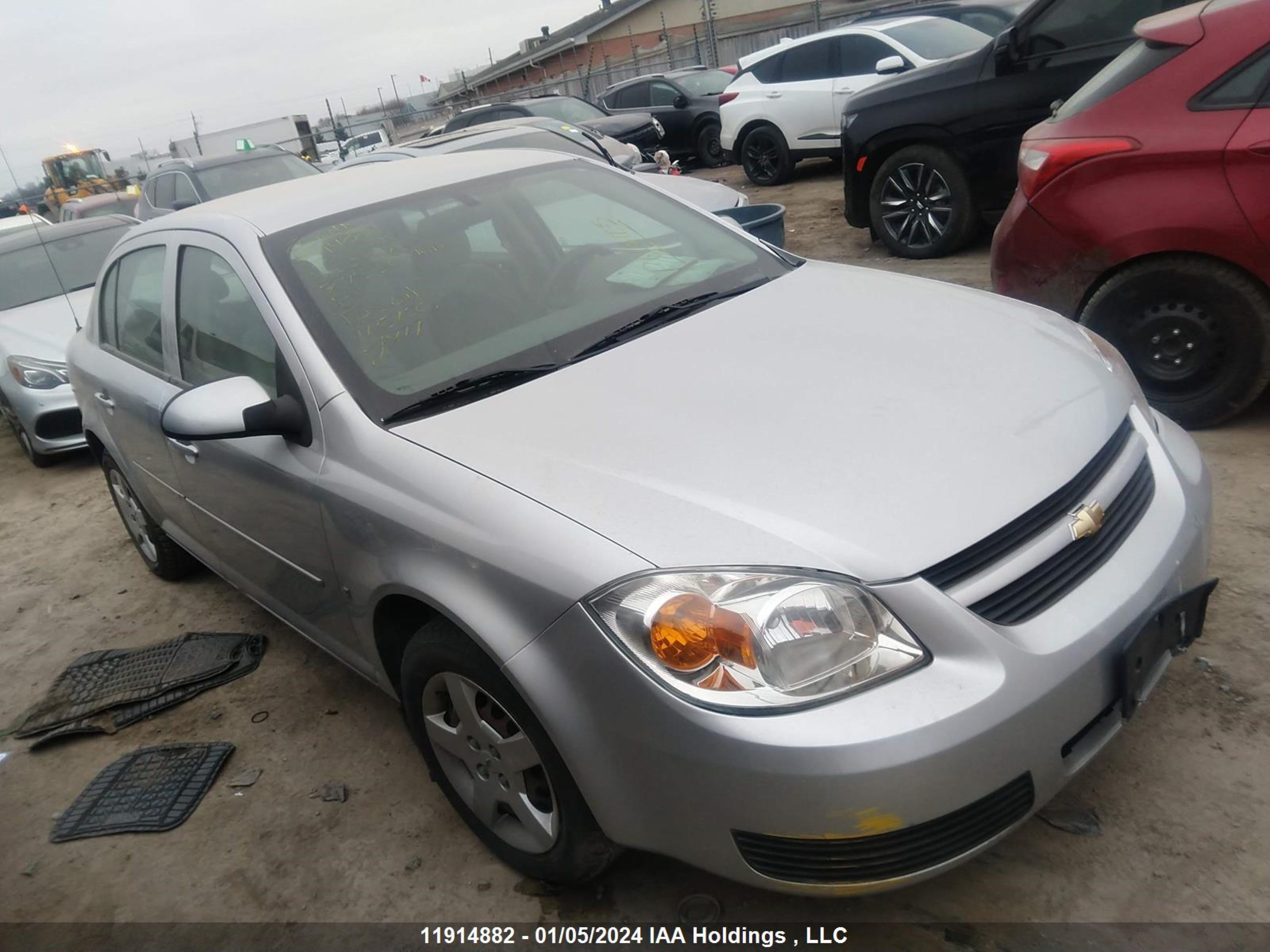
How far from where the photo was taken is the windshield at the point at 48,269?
7414mm

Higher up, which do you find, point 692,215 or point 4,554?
point 692,215

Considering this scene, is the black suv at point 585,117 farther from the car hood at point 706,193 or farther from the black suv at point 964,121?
the black suv at point 964,121

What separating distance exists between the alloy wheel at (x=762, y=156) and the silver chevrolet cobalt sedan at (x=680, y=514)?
870cm

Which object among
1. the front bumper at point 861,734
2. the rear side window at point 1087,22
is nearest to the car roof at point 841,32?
the rear side window at point 1087,22

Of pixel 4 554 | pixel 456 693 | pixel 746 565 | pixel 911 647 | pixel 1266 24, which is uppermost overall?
pixel 1266 24

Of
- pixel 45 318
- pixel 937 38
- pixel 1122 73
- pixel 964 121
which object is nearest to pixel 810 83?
pixel 937 38

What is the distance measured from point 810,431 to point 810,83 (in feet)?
32.1

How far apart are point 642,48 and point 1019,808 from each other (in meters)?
37.2

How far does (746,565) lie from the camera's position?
5.71 ft

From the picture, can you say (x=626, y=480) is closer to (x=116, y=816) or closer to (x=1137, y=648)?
(x=1137, y=648)

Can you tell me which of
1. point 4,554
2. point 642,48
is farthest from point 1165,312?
point 642,48

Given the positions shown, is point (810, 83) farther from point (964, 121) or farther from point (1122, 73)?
point (1122, 73)

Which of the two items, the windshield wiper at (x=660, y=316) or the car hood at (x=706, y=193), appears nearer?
the windshield wiper at (x=660, y=316)

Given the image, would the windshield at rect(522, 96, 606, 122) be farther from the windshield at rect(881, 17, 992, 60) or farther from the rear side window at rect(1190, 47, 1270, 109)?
the rear side window at rect(1190, 47, 1270, 109)
